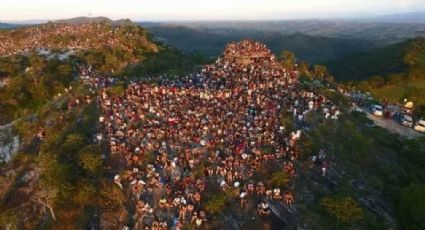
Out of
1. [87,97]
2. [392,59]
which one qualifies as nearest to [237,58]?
[87,97]

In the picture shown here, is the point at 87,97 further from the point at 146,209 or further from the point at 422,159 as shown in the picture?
the point at 422,159

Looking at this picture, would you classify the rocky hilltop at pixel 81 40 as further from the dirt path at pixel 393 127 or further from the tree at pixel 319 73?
the dirt path at pixel 393 127

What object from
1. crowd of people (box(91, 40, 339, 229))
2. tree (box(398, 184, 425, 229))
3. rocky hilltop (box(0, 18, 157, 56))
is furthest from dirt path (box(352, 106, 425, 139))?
rocky hilltop (box(0, 18, 157, 56))

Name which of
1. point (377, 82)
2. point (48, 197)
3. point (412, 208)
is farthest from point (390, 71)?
point (48, 197)

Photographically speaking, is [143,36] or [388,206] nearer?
[388,206]

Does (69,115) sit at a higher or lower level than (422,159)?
higher

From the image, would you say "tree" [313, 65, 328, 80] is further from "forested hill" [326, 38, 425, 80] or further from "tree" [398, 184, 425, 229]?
"tree" [398, 184, 425, 229]

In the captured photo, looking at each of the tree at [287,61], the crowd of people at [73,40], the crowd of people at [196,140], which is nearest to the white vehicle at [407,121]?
the crowd of people at [196,140]
